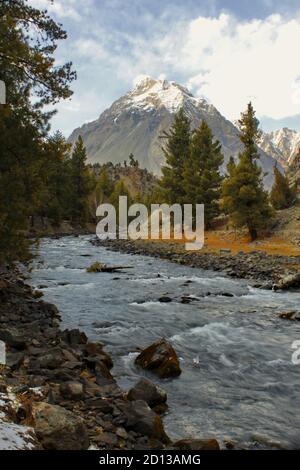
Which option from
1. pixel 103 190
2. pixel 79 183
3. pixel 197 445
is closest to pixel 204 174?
pixel 79 183

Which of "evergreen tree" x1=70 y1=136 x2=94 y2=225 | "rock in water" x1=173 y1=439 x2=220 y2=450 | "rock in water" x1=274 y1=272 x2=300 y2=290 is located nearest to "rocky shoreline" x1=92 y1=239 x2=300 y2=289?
"rock in water" x1=274 y1=272 x2=300 y2=290

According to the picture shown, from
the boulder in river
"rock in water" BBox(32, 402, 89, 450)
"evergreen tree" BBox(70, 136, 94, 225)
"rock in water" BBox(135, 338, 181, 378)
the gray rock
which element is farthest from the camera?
"evergreen tree" BBox(70, 136, 94, 225)

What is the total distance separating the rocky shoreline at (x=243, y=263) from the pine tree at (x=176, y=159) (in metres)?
19.6

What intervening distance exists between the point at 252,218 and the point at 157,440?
1398 inches

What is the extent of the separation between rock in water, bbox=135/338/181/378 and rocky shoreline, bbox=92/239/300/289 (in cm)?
1244

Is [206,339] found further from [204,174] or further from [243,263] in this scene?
[204,174]

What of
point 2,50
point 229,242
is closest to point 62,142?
point 2,50

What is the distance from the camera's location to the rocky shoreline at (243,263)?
23.8 metres

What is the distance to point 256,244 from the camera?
38.6m

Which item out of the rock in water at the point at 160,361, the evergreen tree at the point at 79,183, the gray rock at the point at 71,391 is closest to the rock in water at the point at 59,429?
the gray rock at the point at 71,391

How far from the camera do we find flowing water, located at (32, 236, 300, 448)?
7754 millimetres

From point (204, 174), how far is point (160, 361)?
42.5m

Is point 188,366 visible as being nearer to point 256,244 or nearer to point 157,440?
point 157,440

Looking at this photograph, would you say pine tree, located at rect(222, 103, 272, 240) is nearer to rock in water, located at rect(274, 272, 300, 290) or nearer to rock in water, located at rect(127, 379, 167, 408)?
rock in water, located at rect(274, 272, 300, 290)
